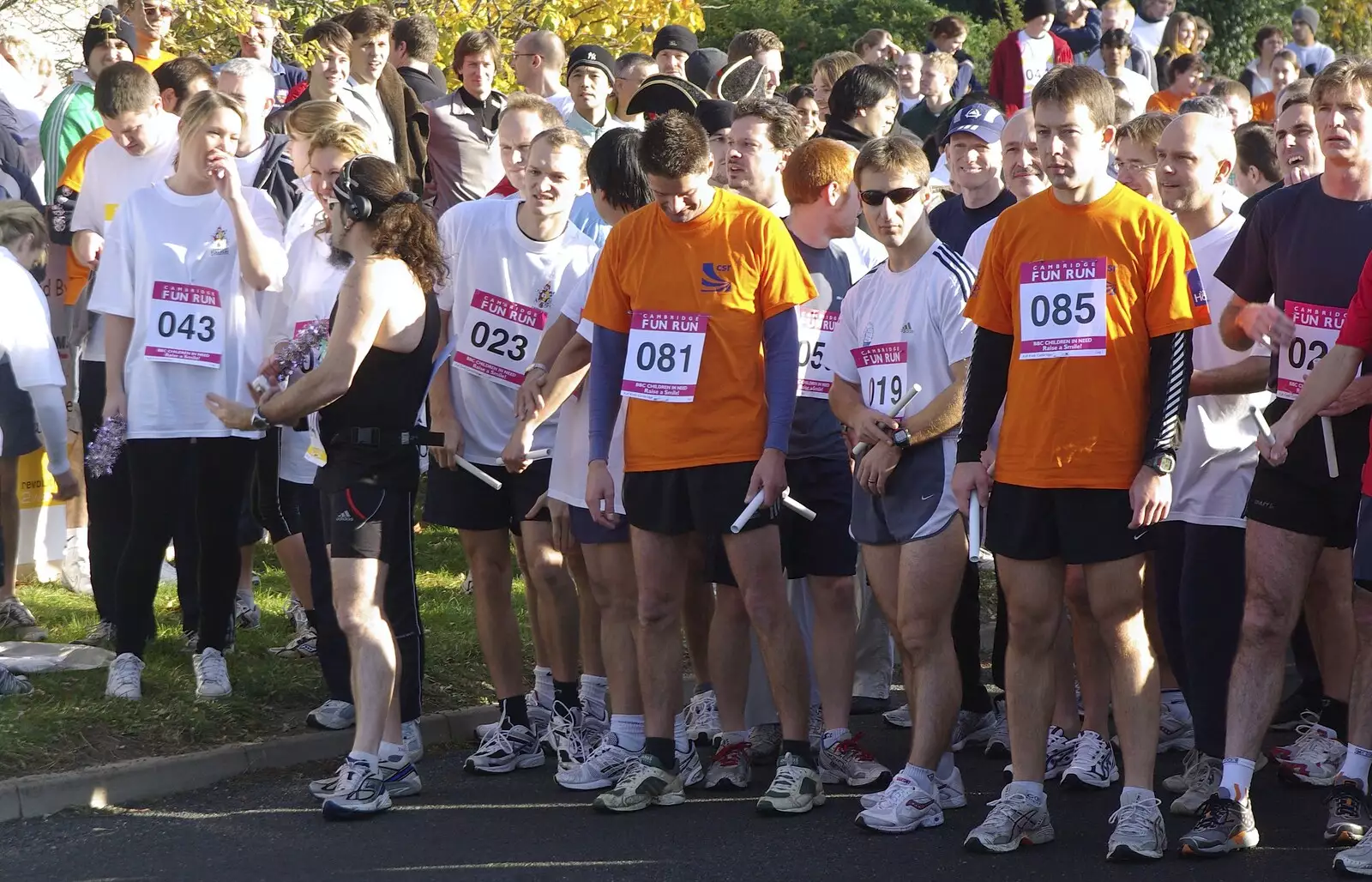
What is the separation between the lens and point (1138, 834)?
5.33 m

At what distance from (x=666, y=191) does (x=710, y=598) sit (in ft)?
5.74

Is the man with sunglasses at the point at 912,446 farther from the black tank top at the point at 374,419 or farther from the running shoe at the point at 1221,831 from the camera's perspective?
the black tank top at the point at 374,419

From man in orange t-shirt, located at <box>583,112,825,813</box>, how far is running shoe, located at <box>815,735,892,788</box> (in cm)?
Answer: 31

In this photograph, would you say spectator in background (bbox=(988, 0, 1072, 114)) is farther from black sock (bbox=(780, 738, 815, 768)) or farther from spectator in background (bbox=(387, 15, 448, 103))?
black sock (bbox=(780, 738, 815, 768))

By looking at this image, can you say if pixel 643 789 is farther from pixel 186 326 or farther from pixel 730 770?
pixel 186 326

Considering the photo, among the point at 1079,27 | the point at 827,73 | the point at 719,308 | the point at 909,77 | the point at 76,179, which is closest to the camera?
the point at 719,308

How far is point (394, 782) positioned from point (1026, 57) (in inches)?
378

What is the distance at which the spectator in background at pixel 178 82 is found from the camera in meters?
9.05

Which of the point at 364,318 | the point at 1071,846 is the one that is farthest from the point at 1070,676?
the point at 364,318

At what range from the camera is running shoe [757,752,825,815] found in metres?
6.01

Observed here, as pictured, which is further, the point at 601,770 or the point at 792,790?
the point at 601,770

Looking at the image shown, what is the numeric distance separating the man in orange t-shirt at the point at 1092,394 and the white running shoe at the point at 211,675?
3.20 m

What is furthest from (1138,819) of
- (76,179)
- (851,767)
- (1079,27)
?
(1079,27)

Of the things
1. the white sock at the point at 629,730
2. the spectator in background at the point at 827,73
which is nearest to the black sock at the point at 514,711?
the white sock at the point at 629,730
